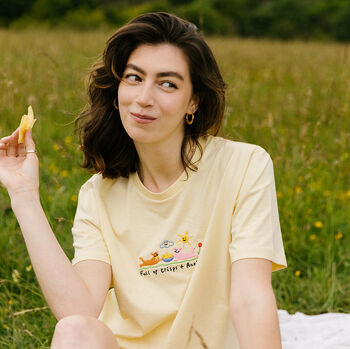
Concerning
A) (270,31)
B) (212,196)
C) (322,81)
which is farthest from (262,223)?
→ (270,31)

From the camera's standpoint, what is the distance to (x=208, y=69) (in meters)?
1.83

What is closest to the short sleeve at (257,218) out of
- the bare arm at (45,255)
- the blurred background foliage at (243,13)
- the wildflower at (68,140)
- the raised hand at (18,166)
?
the bare arm at (45,255)

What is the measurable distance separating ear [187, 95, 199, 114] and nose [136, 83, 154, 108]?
195mm

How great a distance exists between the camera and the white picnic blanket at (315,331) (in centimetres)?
236

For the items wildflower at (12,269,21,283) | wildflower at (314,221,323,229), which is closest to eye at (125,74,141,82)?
wildflower at (12,269,21,283)

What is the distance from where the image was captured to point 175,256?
1.76 metres

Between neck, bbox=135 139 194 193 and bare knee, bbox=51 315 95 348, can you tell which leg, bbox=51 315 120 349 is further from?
neck, bbox=135 139 194 193

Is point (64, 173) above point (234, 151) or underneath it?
underneath

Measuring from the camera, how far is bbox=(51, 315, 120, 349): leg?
1.49 metres

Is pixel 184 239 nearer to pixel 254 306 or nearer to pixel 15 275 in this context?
pixel 254 306

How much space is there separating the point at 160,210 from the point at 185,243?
0.43 ft

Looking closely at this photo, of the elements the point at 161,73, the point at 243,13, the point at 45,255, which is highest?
the point at 161,73

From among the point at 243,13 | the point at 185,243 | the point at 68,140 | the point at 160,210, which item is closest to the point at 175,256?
the point at 185,243

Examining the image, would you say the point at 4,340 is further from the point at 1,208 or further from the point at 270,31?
the point at 270,31
